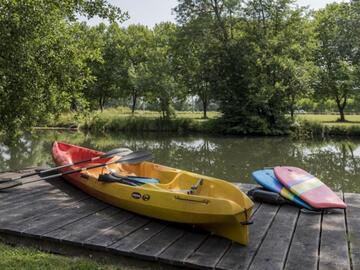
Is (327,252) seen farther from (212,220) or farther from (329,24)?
(329,24)

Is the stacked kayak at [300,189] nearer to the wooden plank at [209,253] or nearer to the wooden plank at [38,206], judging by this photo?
the wooden plank at [209,253]

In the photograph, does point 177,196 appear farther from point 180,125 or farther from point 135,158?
point 180,125

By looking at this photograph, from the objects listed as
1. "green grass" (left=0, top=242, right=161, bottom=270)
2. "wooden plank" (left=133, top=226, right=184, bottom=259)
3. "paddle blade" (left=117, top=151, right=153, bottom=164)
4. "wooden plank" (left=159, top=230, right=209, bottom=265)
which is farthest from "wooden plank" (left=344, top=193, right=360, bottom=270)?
"paddle blade" (left=117, top=151, right=153, bottom=164)

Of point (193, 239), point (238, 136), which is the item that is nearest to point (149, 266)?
point (193, 239)

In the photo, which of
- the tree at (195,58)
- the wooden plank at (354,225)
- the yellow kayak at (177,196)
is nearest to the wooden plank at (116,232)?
the yellow kayak at (177,196)

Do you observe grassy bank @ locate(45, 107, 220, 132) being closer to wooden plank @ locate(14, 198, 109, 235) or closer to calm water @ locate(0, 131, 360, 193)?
calm water @ locate(0, 131, 360, 193)

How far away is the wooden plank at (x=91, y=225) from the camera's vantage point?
384 cm

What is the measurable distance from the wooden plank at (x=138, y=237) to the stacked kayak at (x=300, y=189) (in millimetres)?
1826

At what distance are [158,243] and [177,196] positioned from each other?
1.76ft

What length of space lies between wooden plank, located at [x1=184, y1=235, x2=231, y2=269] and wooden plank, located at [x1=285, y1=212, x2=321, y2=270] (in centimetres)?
61

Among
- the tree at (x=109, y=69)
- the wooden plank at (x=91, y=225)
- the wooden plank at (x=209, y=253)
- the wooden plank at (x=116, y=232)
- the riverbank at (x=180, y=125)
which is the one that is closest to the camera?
the wooden plank at (x=209, y=253)

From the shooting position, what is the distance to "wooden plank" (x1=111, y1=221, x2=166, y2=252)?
11.6 feet

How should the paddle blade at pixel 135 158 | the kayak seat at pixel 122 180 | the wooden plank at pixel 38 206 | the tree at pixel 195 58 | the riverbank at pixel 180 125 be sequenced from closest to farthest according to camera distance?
1. the wooden plank at pixel 38 206
2. the kayak seat at pixel 122 180
3. the paddle blade at pixel 135 158
4. the riverbank at pixel 180 125
5. the tree at pixel 195 58

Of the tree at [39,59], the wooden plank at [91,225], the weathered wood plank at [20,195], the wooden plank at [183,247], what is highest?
the tree at [39,59]
